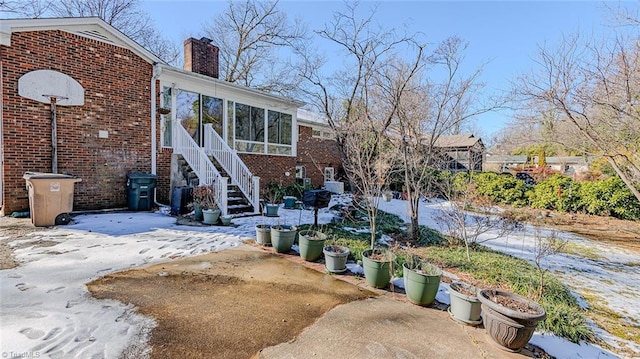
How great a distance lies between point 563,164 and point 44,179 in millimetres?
36233

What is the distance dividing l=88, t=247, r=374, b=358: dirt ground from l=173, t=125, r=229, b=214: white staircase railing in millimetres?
3060

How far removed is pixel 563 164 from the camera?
2783 cm

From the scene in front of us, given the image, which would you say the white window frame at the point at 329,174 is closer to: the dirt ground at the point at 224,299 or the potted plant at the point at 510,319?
the dirt ground at the point at 224,299

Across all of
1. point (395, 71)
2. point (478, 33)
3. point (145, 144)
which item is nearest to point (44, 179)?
point (145, 144)

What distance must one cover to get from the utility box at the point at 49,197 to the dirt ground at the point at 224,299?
3.80 meters

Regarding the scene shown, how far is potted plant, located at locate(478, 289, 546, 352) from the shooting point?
8.53ft

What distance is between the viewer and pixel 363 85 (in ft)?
30.1

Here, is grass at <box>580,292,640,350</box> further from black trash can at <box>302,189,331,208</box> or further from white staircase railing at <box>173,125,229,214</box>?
white staircase railing at <box>173,125,229,214</box>

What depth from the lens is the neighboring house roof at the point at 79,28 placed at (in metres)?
6.55

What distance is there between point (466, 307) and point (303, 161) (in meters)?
13.3

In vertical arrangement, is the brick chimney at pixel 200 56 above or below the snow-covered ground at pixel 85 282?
above

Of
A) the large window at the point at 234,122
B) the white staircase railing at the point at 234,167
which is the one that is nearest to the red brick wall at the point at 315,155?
the large window at the point at 234,122

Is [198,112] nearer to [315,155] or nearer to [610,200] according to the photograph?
[315,155]

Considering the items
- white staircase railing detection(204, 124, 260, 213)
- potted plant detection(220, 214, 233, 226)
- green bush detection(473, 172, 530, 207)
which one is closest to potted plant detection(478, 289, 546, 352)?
potted plant detection(220, 214, 233, 226)
